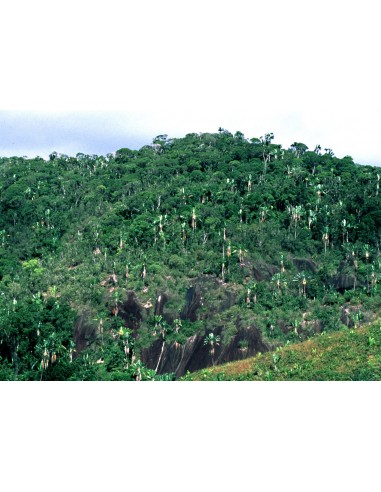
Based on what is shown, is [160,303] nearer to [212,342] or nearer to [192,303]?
[192,303]

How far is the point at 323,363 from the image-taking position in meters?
6.60

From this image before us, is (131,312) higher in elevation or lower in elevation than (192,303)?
lower

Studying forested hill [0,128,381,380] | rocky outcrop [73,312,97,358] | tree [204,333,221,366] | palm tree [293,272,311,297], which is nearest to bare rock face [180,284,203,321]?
forested hill [0,128,381,380]

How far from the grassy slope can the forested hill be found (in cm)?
521

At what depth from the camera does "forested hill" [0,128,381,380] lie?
15.1 metres

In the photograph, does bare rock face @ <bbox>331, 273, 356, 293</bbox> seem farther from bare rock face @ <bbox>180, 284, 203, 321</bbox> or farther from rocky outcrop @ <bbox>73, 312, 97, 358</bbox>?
rocky outcrop @ <bbox>73, 312, 97, 358</bbox>

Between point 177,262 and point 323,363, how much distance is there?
1284 centimetres

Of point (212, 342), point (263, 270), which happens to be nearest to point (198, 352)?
point (212, 342)
